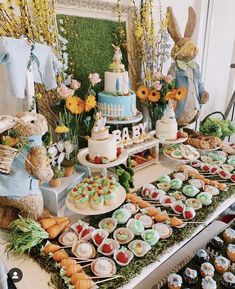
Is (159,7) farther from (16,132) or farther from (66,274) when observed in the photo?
(66,274)

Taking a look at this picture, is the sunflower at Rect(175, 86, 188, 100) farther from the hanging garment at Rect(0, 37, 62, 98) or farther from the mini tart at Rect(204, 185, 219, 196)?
the hanging garment at Rect(0, 37, 62, 98)

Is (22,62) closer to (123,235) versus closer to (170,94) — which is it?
(123,235)

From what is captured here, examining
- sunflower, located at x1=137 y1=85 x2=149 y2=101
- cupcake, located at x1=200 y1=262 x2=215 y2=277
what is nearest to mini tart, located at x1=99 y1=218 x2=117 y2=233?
cupcake, located at x1=200 y1=262 x2=215 y2=277

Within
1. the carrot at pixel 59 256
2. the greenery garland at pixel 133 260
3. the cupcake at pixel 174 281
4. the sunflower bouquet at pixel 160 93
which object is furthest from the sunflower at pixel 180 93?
the carrot at pixel 59 256

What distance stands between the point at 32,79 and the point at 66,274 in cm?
67

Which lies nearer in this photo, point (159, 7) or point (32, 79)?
point (32, 79)

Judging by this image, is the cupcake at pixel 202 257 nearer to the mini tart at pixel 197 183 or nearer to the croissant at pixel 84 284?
the mini tart at pixel 197 183

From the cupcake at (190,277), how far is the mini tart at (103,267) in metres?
0.47

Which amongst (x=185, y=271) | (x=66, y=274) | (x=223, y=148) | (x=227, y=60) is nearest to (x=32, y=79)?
(x=66, y=274)

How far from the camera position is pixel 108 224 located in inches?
39.1

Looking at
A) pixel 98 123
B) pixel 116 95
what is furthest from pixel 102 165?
pixel 116 95

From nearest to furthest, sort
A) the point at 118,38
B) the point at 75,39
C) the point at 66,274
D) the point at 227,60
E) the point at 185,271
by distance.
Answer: the point at 66,274 → the point at 185,271 → the point at 75,39 → the point at 118,38 → the point at 227,60

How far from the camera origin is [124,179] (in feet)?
3.95

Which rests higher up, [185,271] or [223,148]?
[223,148]
